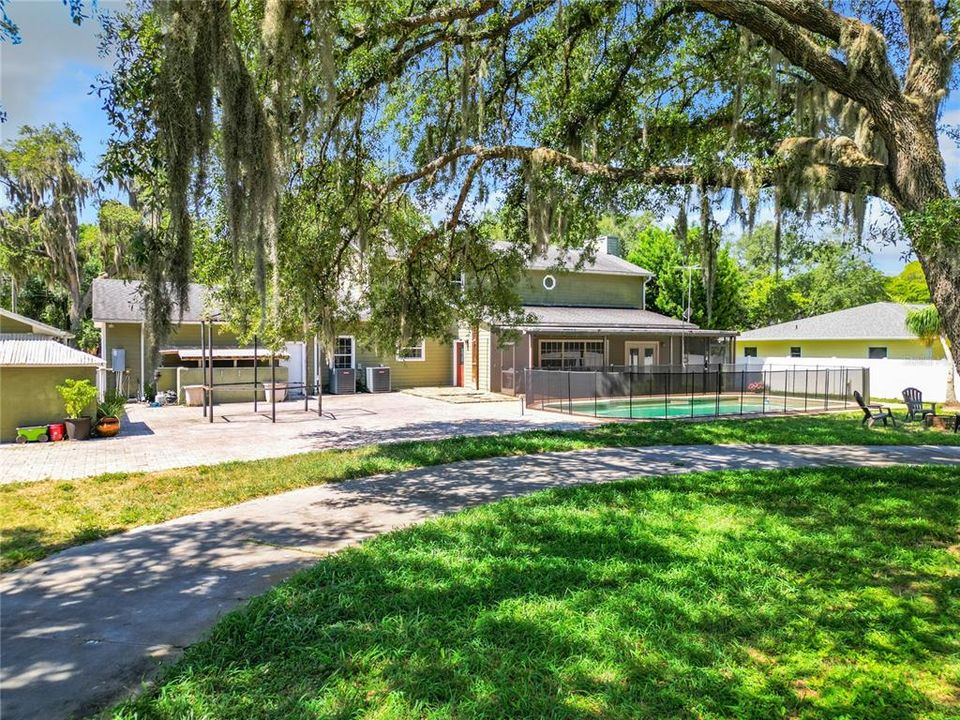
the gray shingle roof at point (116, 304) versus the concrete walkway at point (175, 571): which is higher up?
the gray shingle roof at point (116, 304)

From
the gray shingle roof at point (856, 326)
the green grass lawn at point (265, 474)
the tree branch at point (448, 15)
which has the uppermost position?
the tree branch at point (448, 15)

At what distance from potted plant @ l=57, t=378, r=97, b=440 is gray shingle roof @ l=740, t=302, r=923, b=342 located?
2569cm

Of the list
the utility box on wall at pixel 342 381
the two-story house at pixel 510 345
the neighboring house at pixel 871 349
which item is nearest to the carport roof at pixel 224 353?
the two-story house at pixel 510 345

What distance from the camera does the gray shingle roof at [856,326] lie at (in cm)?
2223

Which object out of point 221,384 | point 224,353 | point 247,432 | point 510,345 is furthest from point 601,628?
point 221,384

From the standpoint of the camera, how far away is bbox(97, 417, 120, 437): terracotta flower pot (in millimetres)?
10945

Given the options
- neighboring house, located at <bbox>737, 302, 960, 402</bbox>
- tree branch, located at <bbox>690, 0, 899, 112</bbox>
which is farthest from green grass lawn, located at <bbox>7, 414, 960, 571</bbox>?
neighboring house, located at <bbox>737, 302, 960, 402</bbox>

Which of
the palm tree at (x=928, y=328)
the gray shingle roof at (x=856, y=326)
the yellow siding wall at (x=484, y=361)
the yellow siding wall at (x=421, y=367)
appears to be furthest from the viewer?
the gray shingle roof at (x=856, y=326)

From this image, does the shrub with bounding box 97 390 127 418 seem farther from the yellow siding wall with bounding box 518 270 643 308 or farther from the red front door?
the yellow siding wall with bounding box 518 270 643 308

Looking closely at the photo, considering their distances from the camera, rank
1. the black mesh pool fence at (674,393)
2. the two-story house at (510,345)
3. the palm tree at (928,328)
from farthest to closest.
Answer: the palm tree at (928,328)
the two-story house at (510,345)
the black mesh pool fence at (674,393)

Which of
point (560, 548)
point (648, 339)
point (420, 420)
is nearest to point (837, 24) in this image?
point (560, 548)

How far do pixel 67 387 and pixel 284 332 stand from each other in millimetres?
4061

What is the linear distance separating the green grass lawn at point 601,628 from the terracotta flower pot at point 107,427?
885 centimetres

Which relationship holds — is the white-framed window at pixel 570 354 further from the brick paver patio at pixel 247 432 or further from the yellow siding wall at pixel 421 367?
the yellow siding wall at pixel 421 367
